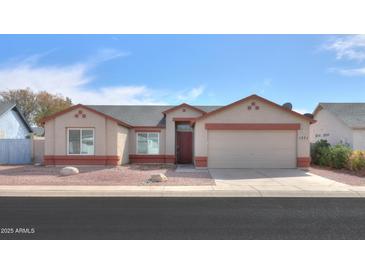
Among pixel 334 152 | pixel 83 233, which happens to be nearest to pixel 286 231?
pixel 83 233

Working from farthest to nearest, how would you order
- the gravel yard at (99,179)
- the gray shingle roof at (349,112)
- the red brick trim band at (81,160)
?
the gray shingle roof at (349,112) < the red brick trim band at (81,160) < the gravel yard at (99,179)

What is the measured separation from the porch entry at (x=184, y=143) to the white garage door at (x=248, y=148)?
187 inches

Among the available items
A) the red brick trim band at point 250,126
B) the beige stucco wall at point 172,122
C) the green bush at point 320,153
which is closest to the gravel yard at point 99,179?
the red brick trim band at point 250,126

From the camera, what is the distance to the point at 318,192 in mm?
10867

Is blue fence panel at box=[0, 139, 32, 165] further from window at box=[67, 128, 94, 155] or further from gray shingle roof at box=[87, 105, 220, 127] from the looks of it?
gray shingle roof at box=[87, 105, 220, 127]

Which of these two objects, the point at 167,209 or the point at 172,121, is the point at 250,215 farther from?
the point at 172,121

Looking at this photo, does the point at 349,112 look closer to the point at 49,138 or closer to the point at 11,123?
the point at 49,138

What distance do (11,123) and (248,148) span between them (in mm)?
22989

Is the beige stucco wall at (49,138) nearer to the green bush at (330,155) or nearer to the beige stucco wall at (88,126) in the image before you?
the beige stucco wall at (88,126)

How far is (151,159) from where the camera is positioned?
2209 cm

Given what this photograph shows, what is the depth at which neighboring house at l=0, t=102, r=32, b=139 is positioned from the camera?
90.8 ft

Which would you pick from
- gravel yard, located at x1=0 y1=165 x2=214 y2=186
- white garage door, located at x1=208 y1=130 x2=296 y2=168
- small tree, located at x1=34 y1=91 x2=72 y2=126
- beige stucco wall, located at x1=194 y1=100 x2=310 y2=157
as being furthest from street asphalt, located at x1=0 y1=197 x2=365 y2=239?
small tree, located at x1=34 y1=91 x2=72 y2=126

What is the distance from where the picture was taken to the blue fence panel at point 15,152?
22094mm

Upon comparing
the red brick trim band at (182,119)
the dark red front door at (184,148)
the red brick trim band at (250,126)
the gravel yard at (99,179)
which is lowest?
the gravel yard at (99,179)
